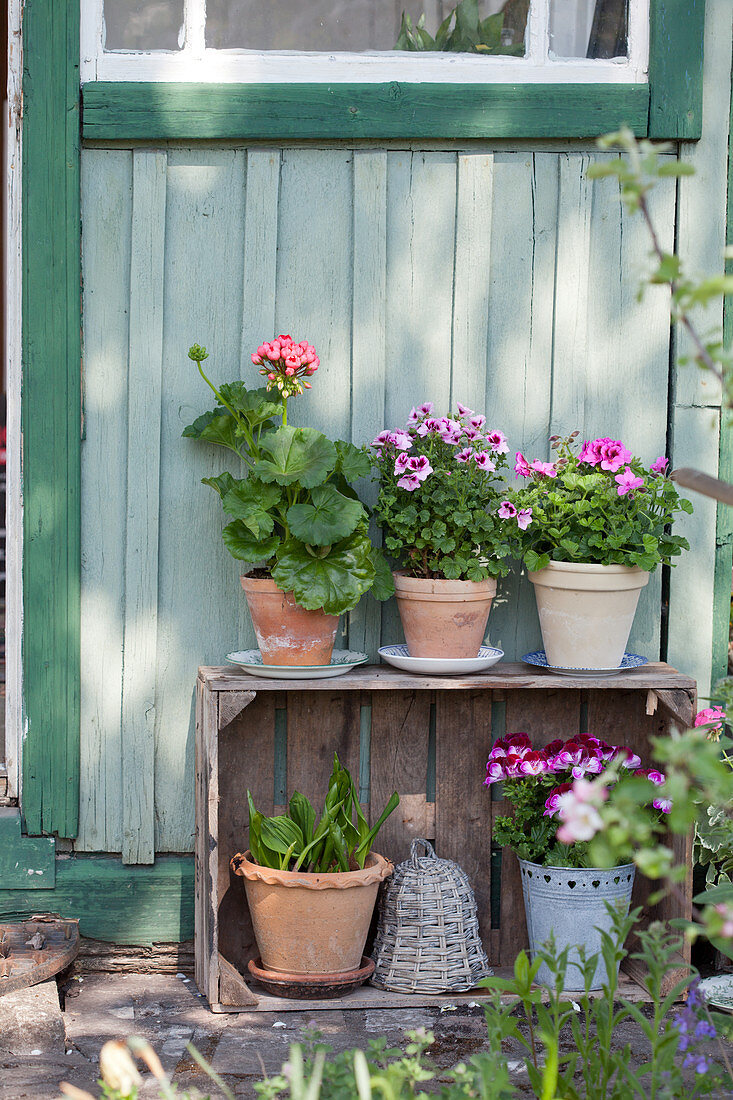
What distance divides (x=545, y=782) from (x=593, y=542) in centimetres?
61

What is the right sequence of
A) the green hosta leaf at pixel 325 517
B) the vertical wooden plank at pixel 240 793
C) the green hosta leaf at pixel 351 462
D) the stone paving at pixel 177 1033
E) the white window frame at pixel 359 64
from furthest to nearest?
the vertical wooden plank at pixel 240 793 → the white window frame at pixel 359 64 → the green hosta leaf at pixel 351 462 → the green hosta leaf at pixel 325 517 → the stone paving at pixel 177 1033

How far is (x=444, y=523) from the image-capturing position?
2629 mm

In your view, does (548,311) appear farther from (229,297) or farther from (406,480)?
(229,297)

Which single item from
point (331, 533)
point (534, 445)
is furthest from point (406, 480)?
point (534, 445)

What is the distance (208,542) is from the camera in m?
2.84

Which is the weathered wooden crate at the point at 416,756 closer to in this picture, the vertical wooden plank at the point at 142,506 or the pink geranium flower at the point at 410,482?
the vertical wooden plank at the point at 142,506

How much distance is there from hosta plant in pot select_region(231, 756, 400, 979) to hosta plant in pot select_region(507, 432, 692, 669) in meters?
0.62

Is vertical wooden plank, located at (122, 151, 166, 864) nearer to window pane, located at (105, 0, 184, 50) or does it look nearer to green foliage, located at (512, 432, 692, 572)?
window pane, located at (105, 0, 184, 50)

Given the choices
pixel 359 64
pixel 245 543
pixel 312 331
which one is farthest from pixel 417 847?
pixel 359 64

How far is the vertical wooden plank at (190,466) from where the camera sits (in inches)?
110

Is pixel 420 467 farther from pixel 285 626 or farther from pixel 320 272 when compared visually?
pixel 320 272

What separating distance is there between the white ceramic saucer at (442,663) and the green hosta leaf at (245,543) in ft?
1.31

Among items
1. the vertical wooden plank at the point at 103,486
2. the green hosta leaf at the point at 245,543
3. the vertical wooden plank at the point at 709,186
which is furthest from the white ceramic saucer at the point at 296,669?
the vertical wooden plank at the point at 709,186

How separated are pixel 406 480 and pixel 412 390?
0.36 meters
